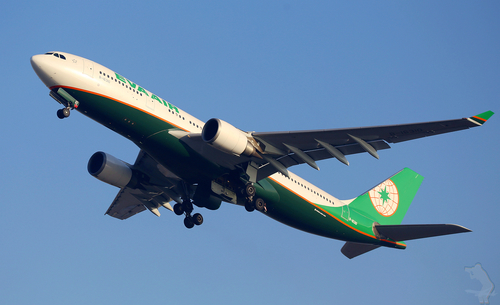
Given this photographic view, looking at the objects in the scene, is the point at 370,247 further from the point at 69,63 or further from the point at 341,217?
the point at 69,63

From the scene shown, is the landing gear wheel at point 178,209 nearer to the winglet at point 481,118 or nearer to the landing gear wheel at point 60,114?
the landing gear wheel at point 60,114

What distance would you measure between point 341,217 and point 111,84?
1503cm

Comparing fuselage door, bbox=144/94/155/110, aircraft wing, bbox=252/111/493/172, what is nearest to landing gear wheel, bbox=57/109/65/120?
fuselage door, bbox=144/94/155/110

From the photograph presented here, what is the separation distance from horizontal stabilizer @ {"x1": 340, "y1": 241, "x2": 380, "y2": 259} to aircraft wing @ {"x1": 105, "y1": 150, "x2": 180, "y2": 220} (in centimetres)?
1137

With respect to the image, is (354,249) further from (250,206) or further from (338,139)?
(338,139)

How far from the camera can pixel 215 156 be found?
75.9 ft

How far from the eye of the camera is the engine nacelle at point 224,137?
21.3m

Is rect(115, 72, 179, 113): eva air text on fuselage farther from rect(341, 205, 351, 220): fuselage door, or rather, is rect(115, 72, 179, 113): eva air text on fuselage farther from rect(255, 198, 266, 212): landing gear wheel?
rect(341, 205, 351, 220): fuselage door

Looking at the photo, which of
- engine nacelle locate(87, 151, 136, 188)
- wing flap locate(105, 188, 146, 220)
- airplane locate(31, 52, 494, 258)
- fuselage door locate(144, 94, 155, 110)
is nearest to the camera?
airplane locate(31, 52, 494, 258)

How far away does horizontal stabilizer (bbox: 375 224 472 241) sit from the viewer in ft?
81.7

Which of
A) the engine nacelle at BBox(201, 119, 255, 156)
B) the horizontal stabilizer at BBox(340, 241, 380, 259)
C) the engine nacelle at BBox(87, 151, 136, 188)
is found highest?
the engine nacelle at BBox(201, 119, 255, 156)

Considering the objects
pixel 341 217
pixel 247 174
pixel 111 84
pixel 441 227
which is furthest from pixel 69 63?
pixel 441 227

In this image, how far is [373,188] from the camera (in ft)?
106

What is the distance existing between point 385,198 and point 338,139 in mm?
A: 12283
